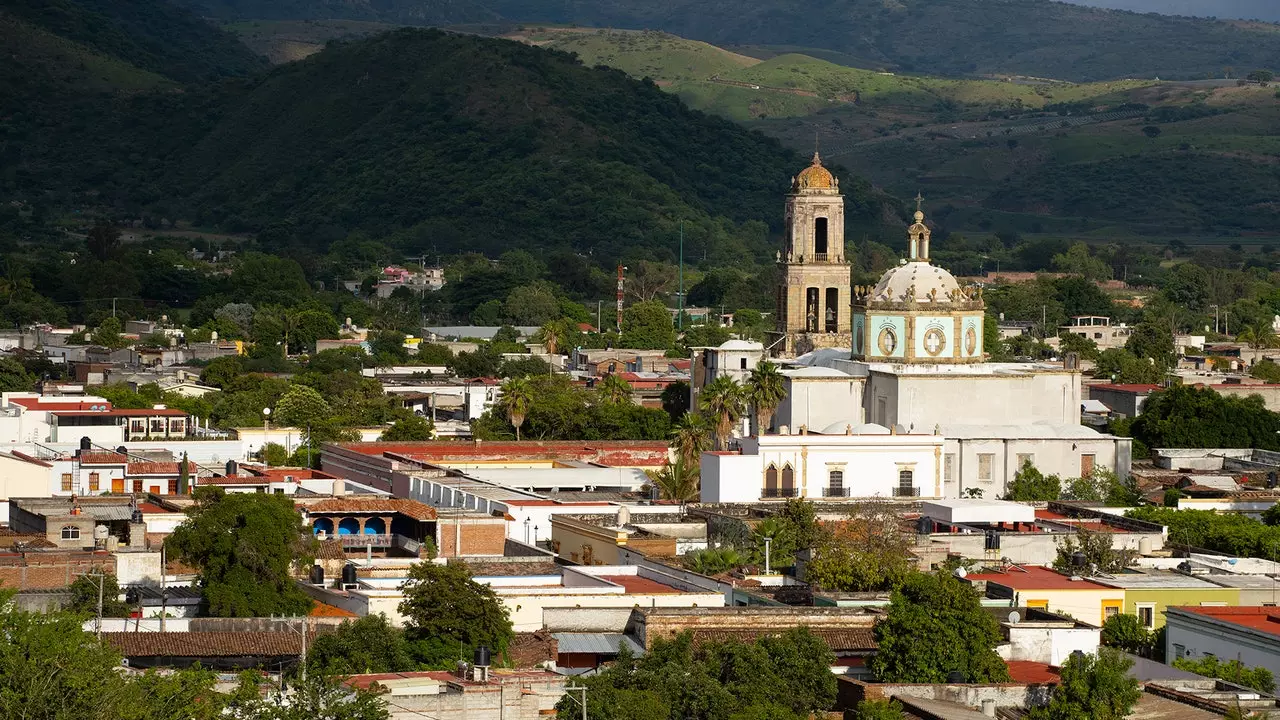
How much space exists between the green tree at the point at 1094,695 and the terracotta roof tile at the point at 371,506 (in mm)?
22147

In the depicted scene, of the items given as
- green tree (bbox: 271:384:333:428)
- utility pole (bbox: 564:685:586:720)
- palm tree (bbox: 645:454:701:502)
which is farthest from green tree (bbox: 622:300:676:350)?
utility pole (bbox: 564:685:586:720)

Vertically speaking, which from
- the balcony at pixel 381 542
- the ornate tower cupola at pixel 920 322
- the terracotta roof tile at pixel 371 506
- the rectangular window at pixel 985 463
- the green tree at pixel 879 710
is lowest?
the green tree at pixel 879 710

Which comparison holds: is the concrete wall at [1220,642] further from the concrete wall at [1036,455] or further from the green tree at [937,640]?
the concrete wall at [1036,455]

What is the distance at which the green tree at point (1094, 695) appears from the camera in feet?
127

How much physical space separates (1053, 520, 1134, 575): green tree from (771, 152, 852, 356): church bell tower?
41768 millimetres

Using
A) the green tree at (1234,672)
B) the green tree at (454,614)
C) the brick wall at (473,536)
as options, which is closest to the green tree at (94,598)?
the green tree at (454,614)

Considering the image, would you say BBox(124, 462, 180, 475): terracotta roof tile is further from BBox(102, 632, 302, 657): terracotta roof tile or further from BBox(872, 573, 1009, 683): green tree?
BBox(872, 573, 1009, 683): green tree

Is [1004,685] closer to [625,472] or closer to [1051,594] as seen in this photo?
[1051,594]

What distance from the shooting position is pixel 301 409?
95.4 m

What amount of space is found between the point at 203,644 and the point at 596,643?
20.3 ft

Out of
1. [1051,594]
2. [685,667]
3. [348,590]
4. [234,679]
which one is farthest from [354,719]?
[1051,594]

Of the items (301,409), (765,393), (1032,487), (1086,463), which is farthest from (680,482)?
(301,409)

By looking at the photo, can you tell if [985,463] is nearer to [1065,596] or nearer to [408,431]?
[408,431]

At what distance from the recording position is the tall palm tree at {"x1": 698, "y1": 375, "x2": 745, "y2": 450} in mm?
80188
